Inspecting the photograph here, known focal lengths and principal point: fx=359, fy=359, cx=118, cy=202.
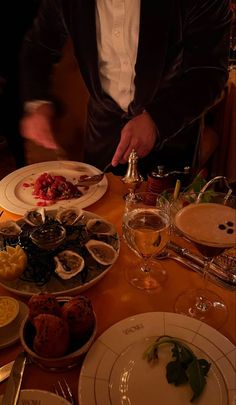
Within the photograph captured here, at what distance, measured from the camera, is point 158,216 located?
824 mm

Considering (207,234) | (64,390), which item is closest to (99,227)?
(207,234)

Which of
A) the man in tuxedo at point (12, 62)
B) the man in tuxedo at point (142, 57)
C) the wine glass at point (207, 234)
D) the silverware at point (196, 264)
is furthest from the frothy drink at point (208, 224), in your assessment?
the man in tuxedo at point (12, 62)

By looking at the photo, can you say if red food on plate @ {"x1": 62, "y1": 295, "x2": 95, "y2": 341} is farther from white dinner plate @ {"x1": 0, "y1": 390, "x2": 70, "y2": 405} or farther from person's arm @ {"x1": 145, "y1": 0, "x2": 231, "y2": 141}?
person's arm @ {"x1": 145, "y1": 0, "x2": 231, "y2": 141}

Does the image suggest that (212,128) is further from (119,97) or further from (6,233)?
(6,233)

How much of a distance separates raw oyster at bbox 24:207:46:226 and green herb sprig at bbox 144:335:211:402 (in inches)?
19.3

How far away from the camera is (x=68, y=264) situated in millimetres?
818

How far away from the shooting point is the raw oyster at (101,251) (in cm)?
82

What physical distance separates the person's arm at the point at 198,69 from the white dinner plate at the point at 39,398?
1.18 metres

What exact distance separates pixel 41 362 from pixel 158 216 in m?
0.40

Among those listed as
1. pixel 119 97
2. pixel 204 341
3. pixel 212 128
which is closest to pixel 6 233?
pixel 204 341

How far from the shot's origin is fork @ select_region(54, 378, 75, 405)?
1.85ft

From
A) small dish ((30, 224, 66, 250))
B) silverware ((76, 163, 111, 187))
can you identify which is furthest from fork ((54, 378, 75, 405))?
silverware ((76, 163, 111, 187))

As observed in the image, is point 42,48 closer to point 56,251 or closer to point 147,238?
point 56,251

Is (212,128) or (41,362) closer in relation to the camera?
(41,362)
